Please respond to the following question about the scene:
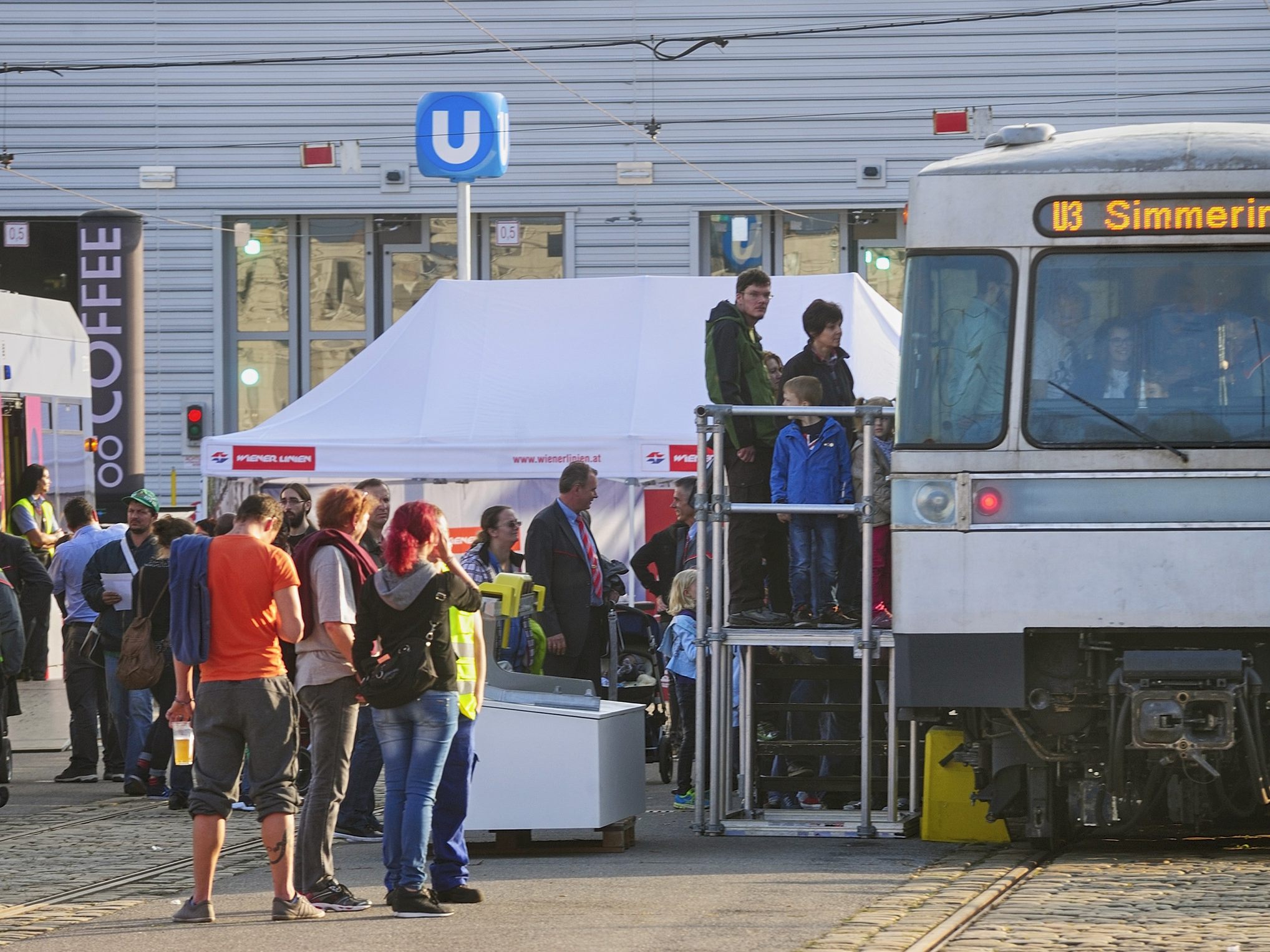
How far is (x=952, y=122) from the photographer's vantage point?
23.9 meters

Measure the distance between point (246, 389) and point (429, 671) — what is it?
19020 millimetres

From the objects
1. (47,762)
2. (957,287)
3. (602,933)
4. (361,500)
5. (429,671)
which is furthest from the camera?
(47,762)

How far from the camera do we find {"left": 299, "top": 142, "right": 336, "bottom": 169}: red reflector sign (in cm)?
2520

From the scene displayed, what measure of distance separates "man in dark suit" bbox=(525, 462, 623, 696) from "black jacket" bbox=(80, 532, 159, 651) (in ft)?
8.13

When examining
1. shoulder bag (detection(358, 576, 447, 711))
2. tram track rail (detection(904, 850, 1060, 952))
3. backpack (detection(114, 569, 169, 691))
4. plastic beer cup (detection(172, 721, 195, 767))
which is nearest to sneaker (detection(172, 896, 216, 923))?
plastic beer cup (detection(172, 721, 195, 767))

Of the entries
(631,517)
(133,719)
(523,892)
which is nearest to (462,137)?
(631,517)

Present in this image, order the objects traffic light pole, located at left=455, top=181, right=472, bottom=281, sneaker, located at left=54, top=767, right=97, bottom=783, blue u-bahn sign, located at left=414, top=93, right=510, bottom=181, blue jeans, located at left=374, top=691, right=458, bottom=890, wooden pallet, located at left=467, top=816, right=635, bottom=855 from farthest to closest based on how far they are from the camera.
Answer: traffic light pole, located at left=455, top=181, right=472, bottom=281 < blue u-bahn sign, located at left=414, top=93, right=510, bottom=181 < sneaker, located at left=54, top=767, right=97, bottom=783 < wooden pallet, located at left=467, top=816, right=635, bottom=855 < blue jeans, located at left=374, top=691, right=458, bottom=890

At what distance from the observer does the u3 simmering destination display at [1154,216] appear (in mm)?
8836

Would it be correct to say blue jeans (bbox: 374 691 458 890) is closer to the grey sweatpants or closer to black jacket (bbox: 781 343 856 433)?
the grey sweatpants

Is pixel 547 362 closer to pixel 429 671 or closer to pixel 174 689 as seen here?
pixel 174 689

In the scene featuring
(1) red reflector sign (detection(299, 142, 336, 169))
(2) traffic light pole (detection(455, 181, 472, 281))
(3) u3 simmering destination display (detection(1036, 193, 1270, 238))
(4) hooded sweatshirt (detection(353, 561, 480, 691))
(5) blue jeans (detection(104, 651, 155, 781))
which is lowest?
(5) blue jeans (detection(104, 651, 155, 781))

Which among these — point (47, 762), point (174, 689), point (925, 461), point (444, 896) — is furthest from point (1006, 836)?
point (47, 762)

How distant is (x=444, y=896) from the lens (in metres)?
8.16

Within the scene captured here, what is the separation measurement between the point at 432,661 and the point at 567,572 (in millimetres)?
3966
